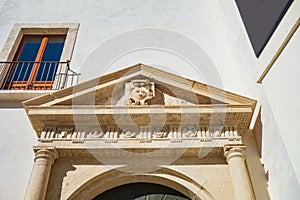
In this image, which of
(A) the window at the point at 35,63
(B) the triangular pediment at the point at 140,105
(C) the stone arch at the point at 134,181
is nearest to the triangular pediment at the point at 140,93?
(B) the triangular pediment at the point at 140,105

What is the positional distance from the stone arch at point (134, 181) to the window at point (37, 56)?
2.20 m

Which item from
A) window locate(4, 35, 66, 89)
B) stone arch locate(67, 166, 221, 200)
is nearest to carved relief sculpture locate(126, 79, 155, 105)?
stone arch locate(67, 166, 221, 200)

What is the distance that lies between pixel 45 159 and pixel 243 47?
3346mm

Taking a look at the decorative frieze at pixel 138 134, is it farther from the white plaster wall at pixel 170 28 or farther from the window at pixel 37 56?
the window at pixel 37 56

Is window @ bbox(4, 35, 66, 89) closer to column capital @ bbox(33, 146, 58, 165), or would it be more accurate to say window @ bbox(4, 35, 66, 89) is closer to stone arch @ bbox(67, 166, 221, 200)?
column capital @ bbox(33, 146, 58, 165)

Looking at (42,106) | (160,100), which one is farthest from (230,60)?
(42,106)

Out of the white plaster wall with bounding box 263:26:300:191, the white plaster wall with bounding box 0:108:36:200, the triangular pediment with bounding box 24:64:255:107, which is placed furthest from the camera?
the triangular pediment with bounding box 24:64:255:107

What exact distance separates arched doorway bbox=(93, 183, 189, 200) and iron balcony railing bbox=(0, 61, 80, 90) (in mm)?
2262

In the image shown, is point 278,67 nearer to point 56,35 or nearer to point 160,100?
point 160,100

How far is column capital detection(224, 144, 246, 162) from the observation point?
4242 millimetres

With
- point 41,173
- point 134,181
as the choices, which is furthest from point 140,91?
point 41,173

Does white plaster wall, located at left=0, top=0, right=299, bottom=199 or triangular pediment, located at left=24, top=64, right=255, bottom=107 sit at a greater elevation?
white plaster wall, located at left=0, top=0, right=299, bottom=199

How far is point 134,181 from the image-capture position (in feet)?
14.5

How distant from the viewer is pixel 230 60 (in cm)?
628
